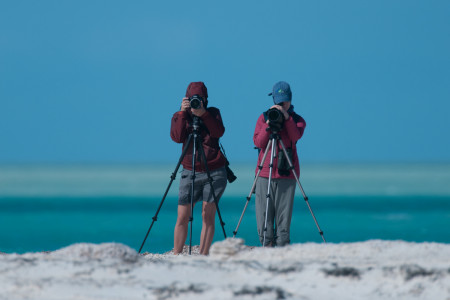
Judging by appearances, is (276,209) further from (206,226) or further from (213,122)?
(213,122)

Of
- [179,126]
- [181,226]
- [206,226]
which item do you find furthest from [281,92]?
[181,226]

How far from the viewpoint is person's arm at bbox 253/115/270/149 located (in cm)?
607

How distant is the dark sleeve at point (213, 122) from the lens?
591 cm

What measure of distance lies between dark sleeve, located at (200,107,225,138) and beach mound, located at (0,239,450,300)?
1789 millimetres

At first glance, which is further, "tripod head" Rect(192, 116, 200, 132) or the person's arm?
the person's arm

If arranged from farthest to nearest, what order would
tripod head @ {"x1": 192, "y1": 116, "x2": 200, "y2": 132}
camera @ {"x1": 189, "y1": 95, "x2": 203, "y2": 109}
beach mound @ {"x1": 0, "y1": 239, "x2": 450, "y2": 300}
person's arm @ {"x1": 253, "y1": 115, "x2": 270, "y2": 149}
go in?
1. person's arm @ {"x1": 253, "y1": 115, "x2": 270, "y2": 149}
2. tripod head @ {"x1": 192, "y1": 116, "x2": 200, "y2": 132}
3. camera @ {"x1": 189, "y1": 95, "x2": 203, "y2": 109}
4. beach mound @ {"x1": 0, "y1": 239, "x2": 450, "y2": 300}

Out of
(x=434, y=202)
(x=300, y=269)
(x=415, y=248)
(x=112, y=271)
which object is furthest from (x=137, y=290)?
(x=434, y=202)

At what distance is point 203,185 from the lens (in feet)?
19.9

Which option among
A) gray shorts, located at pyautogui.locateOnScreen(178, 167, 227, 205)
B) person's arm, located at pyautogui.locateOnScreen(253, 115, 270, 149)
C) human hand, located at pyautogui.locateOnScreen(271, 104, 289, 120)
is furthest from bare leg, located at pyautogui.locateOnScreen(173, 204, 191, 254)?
human hand, located at pyautogui.locateOnScreen(271, 104, 289, 120)

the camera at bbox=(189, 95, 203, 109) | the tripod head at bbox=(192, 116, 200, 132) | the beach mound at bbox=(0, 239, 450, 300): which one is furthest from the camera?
the tripod head at bbox=(192, 116, 200, 132)

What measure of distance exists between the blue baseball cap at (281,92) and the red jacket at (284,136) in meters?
0.18

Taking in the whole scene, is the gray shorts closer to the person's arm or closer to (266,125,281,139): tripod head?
the person's arm

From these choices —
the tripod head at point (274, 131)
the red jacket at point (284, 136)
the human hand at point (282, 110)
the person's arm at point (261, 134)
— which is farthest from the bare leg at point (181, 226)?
the human hand at point (282, 110)

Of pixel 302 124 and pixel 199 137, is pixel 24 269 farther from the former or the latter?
pixel 302 124
